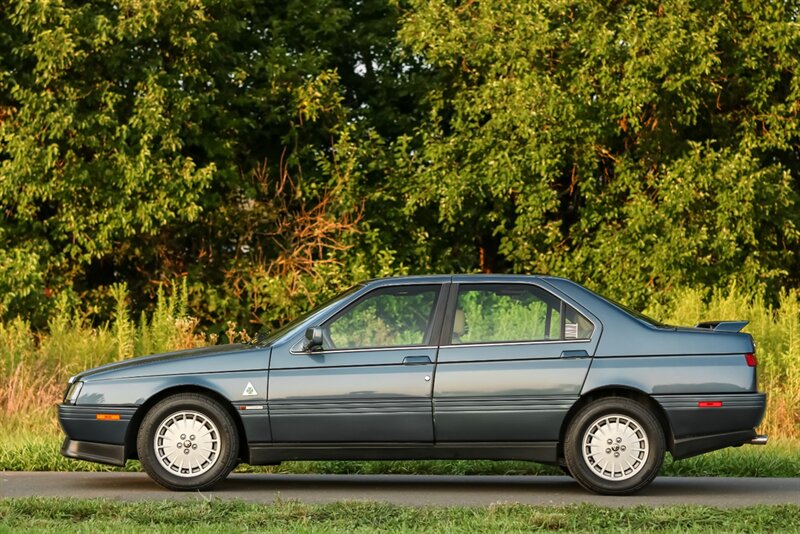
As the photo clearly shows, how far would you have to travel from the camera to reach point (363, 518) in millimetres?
8469

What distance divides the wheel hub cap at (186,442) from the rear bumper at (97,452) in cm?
28

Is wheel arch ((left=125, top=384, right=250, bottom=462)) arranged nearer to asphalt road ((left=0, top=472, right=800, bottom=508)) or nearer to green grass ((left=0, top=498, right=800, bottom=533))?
asphalt road ((left=0, top=472, right=800, bottom=508))

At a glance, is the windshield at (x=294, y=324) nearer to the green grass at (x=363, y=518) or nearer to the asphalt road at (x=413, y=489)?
the asphalt road at (x=413, y=489)

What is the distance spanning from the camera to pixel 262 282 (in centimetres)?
2373

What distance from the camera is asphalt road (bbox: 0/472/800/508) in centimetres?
978

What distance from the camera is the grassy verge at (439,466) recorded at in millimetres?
12023

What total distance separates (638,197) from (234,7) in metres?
7.70

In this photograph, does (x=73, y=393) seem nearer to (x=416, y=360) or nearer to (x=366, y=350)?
(x=366, y=350)

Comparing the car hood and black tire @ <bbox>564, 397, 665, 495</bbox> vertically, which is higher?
the car hood

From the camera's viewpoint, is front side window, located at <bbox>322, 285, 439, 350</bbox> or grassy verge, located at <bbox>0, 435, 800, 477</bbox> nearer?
front side window, located at <bbox>322, 285, 439, 350</bbox>

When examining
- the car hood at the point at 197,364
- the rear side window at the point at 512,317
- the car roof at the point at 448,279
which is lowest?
the car hood at the point at 197,364

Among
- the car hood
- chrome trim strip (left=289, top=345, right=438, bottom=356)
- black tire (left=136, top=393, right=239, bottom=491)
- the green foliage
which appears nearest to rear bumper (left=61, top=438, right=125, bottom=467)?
black tire (left=136, top=393, right=239, bottom=491)

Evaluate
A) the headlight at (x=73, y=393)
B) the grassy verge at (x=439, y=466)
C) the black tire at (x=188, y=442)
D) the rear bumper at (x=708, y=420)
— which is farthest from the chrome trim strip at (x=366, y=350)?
the grassy verge at (x=439, y=466)

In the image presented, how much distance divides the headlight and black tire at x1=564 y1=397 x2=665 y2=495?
363cm
